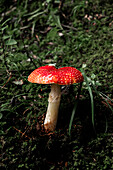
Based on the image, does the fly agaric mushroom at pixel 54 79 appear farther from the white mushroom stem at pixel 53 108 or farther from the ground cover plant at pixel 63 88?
the ground cover plant at pixel 63 88

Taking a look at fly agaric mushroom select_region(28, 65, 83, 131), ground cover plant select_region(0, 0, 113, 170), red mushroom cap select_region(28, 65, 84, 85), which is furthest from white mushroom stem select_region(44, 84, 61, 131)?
red mushroom cap select_region(28, 65, 84, 85)

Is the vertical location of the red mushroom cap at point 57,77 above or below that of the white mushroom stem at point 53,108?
above

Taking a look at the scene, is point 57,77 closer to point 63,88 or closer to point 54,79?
point 54,79

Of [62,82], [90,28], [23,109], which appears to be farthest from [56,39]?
[62,82]

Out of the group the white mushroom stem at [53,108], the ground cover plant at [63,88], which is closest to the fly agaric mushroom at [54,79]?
the white mushroom stem at [53,108]

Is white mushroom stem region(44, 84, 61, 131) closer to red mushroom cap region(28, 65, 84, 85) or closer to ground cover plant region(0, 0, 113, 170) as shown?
ground cover plant region(0, 0, 113, 170)

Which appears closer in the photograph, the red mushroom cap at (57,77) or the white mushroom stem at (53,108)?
the red mushroom cap at (57,77)

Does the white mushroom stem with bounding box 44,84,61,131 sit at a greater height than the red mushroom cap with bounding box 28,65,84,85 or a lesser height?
lesser

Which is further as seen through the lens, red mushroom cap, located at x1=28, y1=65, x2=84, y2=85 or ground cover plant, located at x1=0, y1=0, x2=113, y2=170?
ground cover plant, located at x1=0, y1=0, x2=113, y2=170
